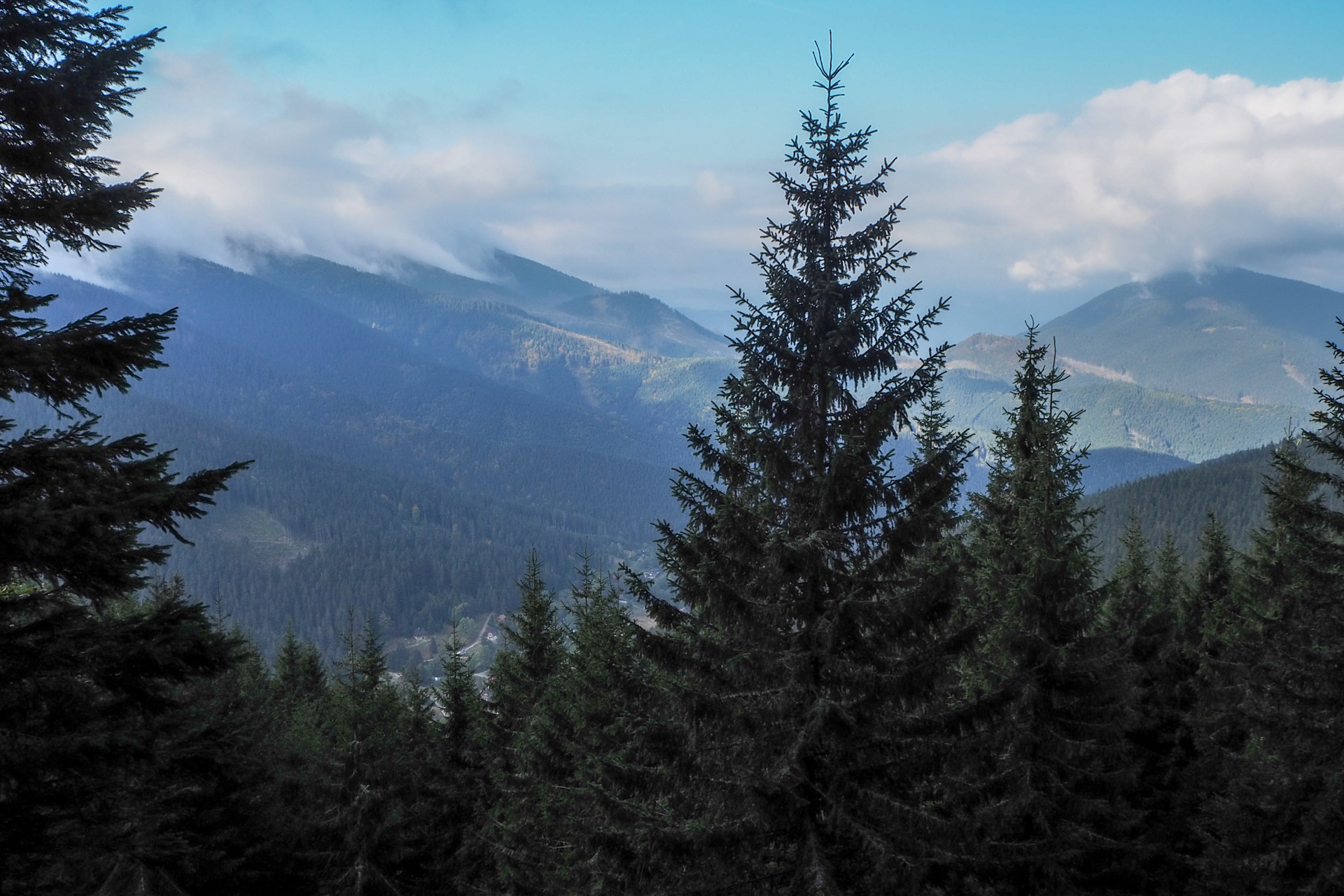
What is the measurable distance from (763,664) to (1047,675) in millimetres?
8301

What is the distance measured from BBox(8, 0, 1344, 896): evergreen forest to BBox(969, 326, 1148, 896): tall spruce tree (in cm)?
9

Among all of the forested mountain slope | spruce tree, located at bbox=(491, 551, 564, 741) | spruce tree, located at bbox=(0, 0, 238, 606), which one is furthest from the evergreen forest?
the forested mountain slope

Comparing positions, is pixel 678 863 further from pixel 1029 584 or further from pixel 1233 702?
pixel 1233 702

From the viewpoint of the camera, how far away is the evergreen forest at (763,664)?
22.0 feet

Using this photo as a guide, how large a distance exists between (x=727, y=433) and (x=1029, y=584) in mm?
8571

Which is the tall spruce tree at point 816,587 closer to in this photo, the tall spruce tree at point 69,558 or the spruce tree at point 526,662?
the tall spruce tree at point 69,558

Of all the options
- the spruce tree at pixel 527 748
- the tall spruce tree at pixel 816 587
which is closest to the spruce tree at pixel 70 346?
the tall spruce tree at pixel 816 587

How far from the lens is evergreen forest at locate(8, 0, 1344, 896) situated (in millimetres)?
6711

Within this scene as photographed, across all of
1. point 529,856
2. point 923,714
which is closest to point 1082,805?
point 923,714

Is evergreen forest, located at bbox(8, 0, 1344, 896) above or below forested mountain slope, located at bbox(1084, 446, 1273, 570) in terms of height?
below

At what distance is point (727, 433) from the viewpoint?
35.0 feet

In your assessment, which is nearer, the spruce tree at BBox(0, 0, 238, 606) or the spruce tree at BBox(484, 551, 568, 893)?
the spruce tree at BBox(0, 0, 238, 606)

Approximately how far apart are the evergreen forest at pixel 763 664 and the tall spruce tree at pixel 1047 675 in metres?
0.09

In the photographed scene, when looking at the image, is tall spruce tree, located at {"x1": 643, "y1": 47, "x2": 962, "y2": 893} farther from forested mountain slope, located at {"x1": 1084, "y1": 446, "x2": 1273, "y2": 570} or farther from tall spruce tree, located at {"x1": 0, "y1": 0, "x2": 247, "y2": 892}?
forested mountain slope, located at {"x1": 1084, "y1": 446, "x2": 1273, "y2": 570}
